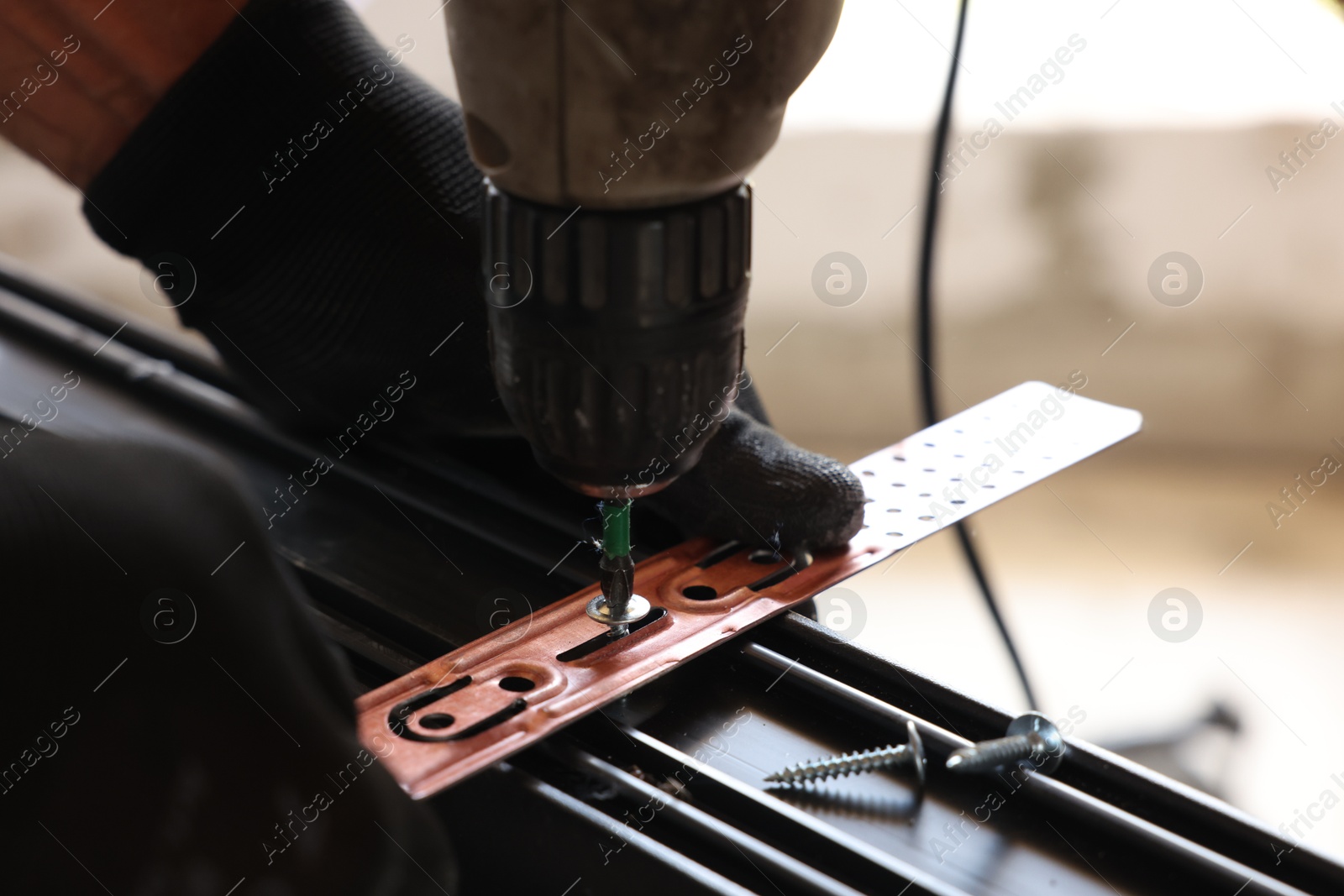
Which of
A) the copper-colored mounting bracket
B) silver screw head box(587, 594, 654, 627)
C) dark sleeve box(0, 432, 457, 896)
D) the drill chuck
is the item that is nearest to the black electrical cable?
the copper-colored mounting bracket

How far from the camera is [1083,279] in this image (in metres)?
2.12

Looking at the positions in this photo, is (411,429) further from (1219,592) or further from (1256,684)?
(1219,592)

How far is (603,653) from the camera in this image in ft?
2.08

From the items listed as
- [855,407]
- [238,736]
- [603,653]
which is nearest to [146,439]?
[238,736]

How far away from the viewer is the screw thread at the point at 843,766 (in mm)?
565

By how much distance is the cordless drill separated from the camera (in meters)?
0.42

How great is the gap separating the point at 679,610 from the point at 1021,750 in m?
0.20

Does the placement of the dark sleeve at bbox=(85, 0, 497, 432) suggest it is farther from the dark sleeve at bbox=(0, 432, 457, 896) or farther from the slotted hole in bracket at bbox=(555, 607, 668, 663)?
the dark sleeve at bbox=(0, 432, 457, 896)

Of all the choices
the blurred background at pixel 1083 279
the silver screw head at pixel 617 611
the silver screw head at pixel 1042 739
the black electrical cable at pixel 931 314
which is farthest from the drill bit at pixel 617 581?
the blurred background at pixel 1083 279

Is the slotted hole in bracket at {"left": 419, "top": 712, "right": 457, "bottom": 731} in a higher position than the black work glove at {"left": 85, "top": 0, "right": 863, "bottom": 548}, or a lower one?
lower

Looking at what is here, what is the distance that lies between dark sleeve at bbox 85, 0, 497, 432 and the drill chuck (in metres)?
0.28

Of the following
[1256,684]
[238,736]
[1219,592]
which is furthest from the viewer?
[1219,592]

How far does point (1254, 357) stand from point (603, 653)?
70.2 inches

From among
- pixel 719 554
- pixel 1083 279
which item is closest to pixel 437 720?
pixel 719 554
